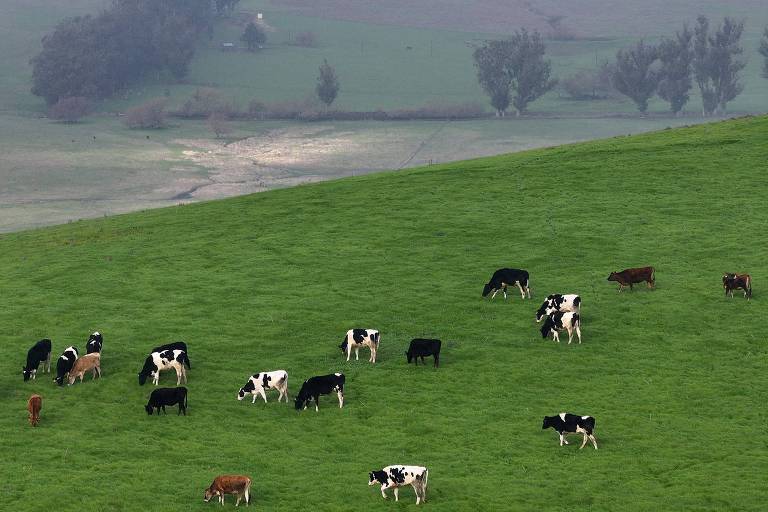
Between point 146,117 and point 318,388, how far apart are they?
15454 centimetres

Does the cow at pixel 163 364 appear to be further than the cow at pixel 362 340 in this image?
No

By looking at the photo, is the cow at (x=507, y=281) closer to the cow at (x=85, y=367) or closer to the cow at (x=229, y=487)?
the cow at (x=85, y=367)

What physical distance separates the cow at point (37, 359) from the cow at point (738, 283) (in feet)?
81.5

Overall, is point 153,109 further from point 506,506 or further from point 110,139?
point 506,506

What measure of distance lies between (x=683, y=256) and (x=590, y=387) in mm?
15435

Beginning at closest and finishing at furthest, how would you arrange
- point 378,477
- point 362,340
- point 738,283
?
point 378,477 < point 362,340 < point 738,283

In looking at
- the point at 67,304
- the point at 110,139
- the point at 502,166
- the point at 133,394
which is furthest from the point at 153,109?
the point at 133,394

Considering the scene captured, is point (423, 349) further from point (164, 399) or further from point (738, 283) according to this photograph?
point (738, 283)

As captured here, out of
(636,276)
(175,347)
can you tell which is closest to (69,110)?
(636,276)

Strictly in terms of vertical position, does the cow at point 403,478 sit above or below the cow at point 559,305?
below

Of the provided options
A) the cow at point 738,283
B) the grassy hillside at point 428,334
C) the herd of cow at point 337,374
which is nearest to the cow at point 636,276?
the herd of cow at point 337,374

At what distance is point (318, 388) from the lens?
36.1m

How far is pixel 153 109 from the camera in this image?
18700cm

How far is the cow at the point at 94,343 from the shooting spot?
40750mm
